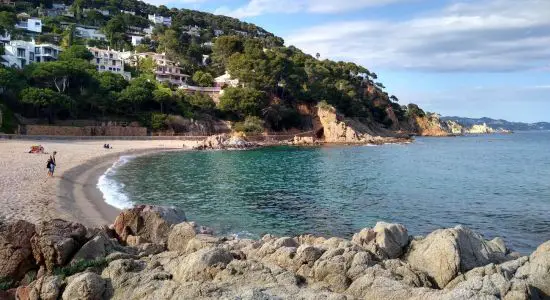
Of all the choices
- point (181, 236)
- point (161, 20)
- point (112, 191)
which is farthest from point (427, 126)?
point (181, 236)

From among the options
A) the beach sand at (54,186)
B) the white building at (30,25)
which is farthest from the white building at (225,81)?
the beach sand at (54,186)

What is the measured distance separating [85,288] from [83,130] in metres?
65.9

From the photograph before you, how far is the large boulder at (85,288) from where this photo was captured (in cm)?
912

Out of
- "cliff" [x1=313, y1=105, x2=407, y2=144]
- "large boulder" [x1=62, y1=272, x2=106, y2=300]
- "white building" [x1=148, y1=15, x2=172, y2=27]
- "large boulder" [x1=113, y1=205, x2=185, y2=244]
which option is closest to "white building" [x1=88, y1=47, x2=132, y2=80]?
"cliff" [x1=313, y1=105, x2=407, y2=144]

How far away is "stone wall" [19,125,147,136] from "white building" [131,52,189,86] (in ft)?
75.4

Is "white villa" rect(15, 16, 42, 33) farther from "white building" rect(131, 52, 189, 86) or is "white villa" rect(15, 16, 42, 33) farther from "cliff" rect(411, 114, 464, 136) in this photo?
"cliff" rect(411, 114, 464, 136)

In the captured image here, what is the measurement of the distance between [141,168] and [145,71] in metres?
61.3

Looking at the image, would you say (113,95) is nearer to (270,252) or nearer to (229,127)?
(229,127)

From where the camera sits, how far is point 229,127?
86625 millimetres

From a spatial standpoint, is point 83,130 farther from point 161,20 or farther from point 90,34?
point 161,20

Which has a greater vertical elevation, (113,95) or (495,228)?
(113,95)

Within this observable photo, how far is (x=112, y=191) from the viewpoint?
2838cm

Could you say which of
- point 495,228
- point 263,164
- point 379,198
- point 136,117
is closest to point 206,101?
point 136,117

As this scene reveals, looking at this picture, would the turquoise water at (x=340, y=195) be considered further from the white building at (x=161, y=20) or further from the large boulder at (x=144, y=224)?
the white building at (x=161, y=20)
